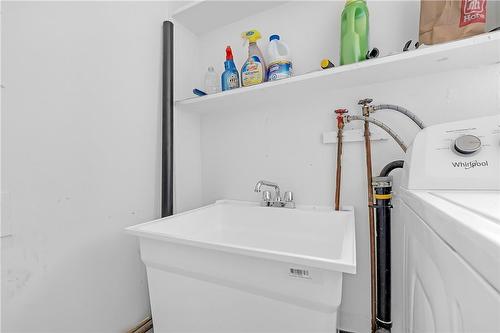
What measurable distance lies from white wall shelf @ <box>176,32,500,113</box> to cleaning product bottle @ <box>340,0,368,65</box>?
0.08 m

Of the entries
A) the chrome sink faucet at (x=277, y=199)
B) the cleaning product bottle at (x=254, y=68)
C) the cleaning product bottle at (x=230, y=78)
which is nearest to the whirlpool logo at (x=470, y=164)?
the chrome sink faucet at (x=277, y=199)

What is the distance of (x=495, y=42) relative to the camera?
0.72 meters

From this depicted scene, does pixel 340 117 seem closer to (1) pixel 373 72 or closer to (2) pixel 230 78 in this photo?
(1) pixel 373 72

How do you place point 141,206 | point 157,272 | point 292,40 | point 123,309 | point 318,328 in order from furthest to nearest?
1. point 292,40
2. point 141,206
3. point 123,309
4. point 157,272
5. point 318,328

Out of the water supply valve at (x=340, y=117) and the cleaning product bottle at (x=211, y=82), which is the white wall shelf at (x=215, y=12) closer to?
the cleaning product bottle at (x=211, y=82)

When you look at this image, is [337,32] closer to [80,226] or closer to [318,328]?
[318,328]

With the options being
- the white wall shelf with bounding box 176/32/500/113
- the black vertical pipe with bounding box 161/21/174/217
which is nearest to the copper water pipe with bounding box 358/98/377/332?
the white wall shelf with bounding box 176/32/500/113

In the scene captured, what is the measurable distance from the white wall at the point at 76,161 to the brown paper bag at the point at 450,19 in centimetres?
133

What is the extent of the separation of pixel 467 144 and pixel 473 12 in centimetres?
56

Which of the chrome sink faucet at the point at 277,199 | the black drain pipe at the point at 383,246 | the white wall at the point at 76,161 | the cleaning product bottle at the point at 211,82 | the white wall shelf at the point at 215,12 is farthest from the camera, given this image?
the cleaning product bottle at the point at 211,82

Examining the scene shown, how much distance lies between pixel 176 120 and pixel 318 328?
4.13ft

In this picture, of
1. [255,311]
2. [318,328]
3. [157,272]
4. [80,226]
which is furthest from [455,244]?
[80,226]

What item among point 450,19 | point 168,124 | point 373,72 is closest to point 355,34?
point 373,72

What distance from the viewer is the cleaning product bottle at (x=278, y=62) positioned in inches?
43.0
